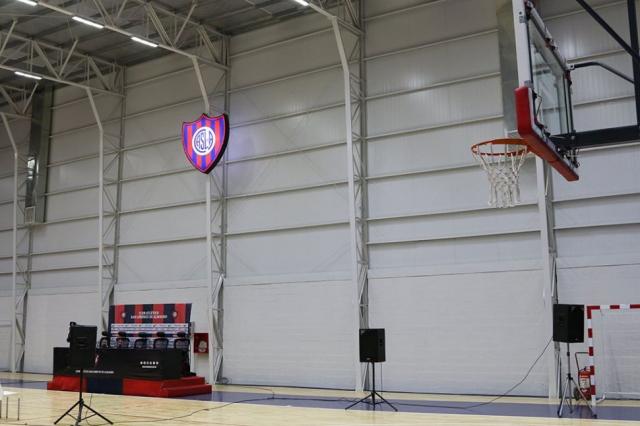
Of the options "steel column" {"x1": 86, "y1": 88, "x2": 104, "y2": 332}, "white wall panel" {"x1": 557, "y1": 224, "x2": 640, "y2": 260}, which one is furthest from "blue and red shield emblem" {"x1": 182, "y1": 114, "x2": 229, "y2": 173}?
"white wall panel" {"x1": 557, "y1": 224, "x2": 640, "y2": 260}

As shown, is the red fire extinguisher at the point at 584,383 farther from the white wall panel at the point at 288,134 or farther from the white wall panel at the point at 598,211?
the white wall panel at the point at 288,134

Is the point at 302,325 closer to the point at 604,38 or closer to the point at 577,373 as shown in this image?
the point at 577,373

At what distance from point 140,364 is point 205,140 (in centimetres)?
607

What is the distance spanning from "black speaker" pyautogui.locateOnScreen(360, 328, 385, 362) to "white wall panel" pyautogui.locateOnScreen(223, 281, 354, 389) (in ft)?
12.0

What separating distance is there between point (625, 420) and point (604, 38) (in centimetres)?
777

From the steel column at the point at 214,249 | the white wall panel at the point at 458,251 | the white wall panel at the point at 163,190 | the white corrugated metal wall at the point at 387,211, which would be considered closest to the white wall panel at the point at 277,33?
the white corrugated metal wall at the point at 387,211

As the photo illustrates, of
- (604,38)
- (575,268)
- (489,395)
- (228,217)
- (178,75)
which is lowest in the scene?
(489,395)

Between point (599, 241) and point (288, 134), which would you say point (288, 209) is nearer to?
point (288, 134)

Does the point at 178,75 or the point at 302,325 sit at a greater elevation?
the point at 178,75

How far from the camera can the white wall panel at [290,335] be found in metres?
15.5

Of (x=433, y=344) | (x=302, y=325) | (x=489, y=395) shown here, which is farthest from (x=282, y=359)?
(x=489, y=395)

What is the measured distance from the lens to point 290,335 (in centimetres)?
1630

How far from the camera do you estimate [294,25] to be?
17469 millimetres

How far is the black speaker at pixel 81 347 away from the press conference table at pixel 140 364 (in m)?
4.74
